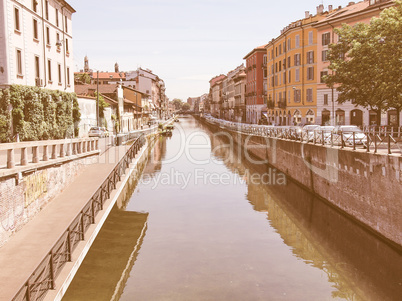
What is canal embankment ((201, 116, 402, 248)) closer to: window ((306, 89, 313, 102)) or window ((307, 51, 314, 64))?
window ((306, 89, 313, 102))

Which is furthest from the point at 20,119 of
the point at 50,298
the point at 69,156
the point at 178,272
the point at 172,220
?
the point at 50,298

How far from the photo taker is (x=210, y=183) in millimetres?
32125

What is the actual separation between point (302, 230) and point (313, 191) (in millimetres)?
6031

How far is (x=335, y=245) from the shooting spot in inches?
664

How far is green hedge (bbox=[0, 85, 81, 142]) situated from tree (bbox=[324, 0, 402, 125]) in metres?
22.1

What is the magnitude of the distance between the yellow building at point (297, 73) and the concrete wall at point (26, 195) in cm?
4266

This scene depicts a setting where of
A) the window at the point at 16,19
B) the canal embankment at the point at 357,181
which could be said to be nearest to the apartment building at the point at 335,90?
the canal embankment at the point at 357,181

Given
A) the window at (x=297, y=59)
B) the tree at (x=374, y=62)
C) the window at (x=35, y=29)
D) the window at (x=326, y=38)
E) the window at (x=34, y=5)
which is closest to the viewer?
the tree at (x=374, y=62)

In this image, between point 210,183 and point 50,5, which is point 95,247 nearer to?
point 210,183

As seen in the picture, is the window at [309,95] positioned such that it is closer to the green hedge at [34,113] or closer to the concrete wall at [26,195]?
the green hedge at [34,113]

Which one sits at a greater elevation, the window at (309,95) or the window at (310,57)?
the window at (310,57)

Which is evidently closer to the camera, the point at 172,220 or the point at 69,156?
the point at 69,156

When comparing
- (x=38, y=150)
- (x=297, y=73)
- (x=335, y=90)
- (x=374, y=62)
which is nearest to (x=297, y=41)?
(x=297, y=73)

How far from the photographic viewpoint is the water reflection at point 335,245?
1313 cm
